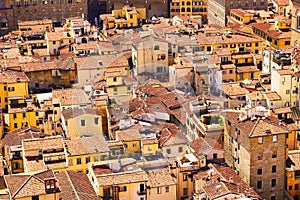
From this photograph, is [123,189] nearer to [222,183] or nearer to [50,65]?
[222,183]

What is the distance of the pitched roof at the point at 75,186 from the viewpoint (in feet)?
61.4

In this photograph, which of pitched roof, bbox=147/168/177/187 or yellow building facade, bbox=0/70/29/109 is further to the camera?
yellow building facade, bbox=0/70/29/109

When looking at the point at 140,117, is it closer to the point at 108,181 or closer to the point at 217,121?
the point at 217,121

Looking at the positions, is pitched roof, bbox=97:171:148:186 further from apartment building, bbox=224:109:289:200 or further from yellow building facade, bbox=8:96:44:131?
yellow building facade, bbox=8:96:44:131

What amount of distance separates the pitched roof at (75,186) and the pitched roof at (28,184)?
2.16 ft

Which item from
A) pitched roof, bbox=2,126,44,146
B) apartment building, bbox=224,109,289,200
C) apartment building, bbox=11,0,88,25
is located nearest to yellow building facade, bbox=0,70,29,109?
pitched roof, bbox=2,126,44,146

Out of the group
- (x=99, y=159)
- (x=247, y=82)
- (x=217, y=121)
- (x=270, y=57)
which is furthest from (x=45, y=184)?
(x=270, y=57)

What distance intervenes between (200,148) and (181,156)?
66 cm

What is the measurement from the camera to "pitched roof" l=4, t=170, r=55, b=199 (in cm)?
Answer: 1812

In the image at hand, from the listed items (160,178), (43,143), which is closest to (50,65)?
(43,143)

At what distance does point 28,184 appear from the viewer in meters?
18.3

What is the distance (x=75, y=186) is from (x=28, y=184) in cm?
150

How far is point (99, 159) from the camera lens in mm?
21328

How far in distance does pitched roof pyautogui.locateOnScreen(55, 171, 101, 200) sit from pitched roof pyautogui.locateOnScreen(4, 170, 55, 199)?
659 mm
